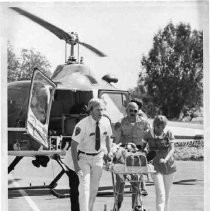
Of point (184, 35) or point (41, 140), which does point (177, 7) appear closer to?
point (184, 35)

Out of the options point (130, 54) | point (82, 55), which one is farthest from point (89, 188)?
point (82, 55)

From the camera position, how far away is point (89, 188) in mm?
5309

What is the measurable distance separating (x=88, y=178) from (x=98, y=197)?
2144 millimetres

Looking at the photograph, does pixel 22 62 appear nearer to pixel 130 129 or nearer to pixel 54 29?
pixel 54 29

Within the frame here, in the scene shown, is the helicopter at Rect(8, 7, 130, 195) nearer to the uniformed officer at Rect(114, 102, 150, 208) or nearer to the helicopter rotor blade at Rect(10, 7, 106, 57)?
the helicopter rotor blade at Rect(10, 7, 106, 57)

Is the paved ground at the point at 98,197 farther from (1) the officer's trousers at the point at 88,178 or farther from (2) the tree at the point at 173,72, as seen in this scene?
(1) the officer's trousers at the point at 88,178

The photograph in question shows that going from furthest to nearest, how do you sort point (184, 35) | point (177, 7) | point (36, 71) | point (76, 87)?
point (76, 87) < point (184, 35) < point (177, 7) < point (36, 71)

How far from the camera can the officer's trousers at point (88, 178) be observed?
517 centimetres

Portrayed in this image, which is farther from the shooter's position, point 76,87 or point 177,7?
point 76,87

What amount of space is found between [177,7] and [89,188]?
287cm

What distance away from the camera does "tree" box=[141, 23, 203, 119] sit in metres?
6.91

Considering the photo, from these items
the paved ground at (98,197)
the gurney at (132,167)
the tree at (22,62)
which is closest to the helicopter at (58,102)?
the tree at (22,62)

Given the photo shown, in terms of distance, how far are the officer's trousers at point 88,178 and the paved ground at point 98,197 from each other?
3.82ft

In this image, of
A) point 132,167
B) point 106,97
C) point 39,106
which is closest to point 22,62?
point 39,106
